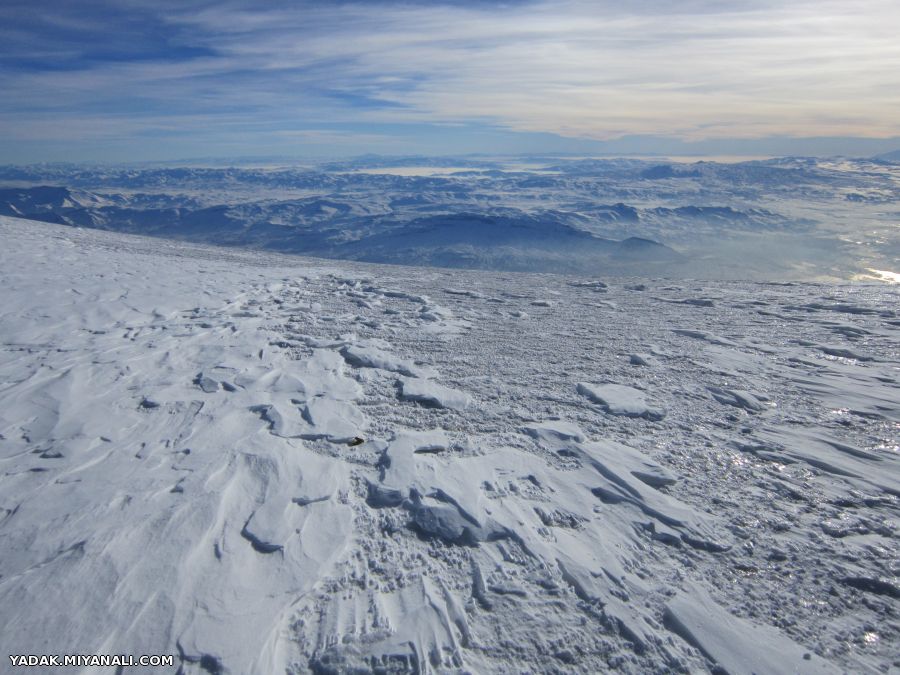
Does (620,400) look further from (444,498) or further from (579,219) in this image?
(579,219)

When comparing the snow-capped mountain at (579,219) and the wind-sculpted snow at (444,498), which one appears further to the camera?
the snow-capped mountain at (579,219)

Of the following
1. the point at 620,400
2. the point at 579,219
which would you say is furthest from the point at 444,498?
the point at 579,219

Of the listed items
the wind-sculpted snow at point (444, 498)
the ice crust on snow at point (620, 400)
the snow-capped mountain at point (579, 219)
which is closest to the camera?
the wind-sculpted snow at point (444, 498)

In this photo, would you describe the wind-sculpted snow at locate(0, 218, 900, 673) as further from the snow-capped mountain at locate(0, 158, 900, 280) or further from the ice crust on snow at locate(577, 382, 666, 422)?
the snow-capped mountain at locate(0, 158, 900, 280)

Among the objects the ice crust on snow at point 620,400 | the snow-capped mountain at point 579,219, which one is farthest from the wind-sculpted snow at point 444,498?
the snow-capped mountain at point 579,219

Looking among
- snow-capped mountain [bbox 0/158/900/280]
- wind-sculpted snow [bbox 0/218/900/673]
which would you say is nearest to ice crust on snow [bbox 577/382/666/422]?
wind-sculpted snow [bbox 0/218/900/673]

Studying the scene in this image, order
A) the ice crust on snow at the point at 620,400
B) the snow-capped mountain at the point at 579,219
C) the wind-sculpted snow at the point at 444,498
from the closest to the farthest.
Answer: the wind-sculpted snow at the point at 444,498, the ice crust on snow at the point at 620,400, the snow-capped mountain at the point at 579,219

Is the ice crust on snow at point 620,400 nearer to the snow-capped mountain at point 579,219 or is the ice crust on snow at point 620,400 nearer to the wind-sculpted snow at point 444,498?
the wind-sculpted snow at point 444,498

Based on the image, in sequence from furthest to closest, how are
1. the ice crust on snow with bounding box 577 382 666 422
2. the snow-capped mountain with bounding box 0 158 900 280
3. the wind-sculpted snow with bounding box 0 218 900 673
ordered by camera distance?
the snow-capped mountain with bounding box 0 158 900 280, the ice crust on snow with bounding box 577 382 666 422, the wind-sculpted snow with bounding box 0 218 900 673
